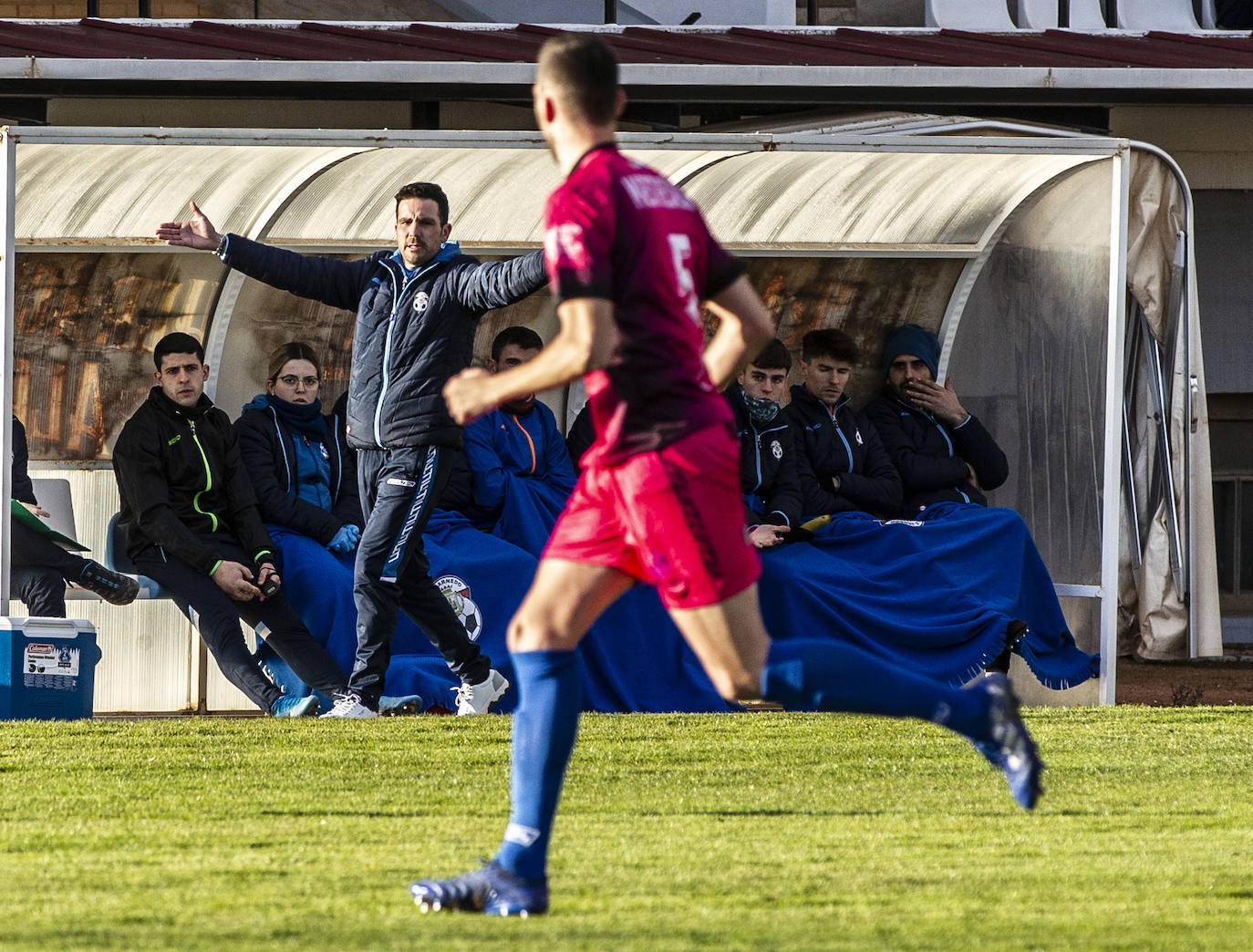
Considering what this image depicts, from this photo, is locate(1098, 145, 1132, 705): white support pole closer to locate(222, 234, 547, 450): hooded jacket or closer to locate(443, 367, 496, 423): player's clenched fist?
locate(222, 234, 547, 450): hooded jacket

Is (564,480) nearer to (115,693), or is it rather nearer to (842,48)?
(115,693)

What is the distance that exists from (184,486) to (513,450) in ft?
4.64

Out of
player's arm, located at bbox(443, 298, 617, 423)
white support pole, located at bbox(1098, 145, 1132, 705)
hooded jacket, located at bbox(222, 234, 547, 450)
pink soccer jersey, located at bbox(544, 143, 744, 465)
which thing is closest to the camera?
player's arm, located at bbox(443, 298, 617, 423)

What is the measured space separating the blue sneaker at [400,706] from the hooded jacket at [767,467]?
178 centimetres

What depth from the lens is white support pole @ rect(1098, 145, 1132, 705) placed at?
26.3 ft

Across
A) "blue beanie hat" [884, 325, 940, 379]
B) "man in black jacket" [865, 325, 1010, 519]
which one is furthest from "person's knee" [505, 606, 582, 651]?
"blue beanie hat" [884, 325, 940, 379]

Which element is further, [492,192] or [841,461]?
[492,192]

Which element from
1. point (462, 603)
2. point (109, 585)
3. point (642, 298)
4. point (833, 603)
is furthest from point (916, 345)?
point (642, 298)

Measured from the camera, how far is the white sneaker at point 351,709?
7219mm

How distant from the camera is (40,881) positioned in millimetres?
4008

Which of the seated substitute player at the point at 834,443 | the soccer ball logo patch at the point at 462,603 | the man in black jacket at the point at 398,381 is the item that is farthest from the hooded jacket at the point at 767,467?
the man in black jacket at the point at 398,381

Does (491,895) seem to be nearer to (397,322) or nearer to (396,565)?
(396,565)

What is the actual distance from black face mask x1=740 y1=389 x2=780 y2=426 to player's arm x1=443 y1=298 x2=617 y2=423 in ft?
16.8

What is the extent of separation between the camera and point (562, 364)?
344 centimetres
